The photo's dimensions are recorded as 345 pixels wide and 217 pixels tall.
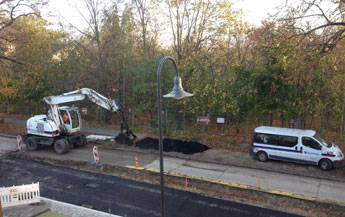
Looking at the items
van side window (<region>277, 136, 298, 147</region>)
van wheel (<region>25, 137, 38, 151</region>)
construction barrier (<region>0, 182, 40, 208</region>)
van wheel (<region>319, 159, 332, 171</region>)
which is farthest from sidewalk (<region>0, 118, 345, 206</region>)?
construction barrier (<region>0, 182, 40, 208</region>)

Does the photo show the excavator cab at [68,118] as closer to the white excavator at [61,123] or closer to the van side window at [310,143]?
the white excavator at [61,123]

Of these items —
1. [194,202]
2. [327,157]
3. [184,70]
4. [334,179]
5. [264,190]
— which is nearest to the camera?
[194,202]

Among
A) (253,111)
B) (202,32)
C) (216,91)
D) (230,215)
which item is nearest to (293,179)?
(230,215)

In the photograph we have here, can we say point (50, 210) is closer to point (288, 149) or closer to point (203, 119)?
point (288, 149)

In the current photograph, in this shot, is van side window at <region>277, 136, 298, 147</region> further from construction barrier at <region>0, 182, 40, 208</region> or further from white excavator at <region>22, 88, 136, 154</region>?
construction barrier at <region>0, 182, 40, 208</region>

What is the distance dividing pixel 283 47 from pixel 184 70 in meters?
8.17

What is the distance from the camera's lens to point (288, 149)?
1327cm

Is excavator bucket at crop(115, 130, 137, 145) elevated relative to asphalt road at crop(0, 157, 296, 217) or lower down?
elevated

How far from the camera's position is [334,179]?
38.0ft

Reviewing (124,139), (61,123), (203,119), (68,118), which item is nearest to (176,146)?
(203,119)

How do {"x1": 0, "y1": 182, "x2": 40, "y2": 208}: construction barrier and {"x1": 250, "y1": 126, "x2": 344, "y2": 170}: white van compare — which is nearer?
{"x1": 0, "y1": 182, "x2": 40, "y2": 208}: construction barrier

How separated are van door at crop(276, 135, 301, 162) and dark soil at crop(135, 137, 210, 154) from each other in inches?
189

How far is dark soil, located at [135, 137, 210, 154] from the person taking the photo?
16.1 metres

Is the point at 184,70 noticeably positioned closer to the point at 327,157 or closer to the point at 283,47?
the point at 283,47
